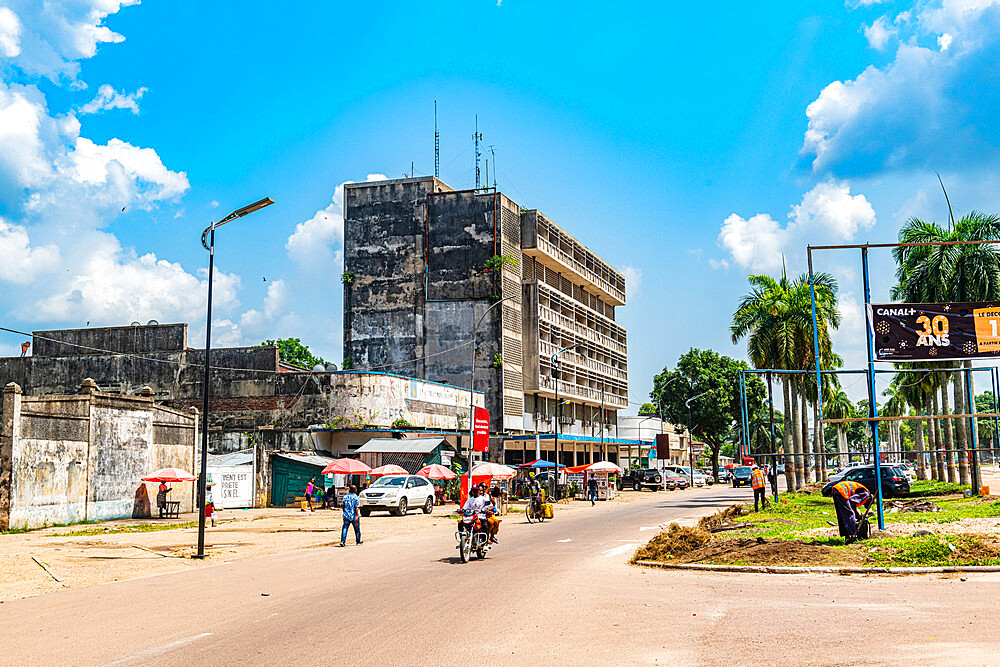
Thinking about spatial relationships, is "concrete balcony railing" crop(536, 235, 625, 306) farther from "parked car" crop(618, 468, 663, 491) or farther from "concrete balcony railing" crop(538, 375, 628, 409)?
"parked car" crop(618, 468, 663, 491)

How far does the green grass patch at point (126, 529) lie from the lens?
2648 centimetres

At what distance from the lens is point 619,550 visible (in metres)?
A: 20.2

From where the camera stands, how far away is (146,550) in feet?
71.7

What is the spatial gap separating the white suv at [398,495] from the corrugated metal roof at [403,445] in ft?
25.8

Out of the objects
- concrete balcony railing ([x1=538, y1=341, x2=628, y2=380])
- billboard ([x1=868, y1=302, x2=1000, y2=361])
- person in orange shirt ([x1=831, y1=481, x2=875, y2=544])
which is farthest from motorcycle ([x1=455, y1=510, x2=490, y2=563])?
concrete balcony railing ([x1=538, y1=341, x2=628, y2=380])

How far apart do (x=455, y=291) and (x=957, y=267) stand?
1514 inches

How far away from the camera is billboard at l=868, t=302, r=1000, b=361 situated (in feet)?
68.3

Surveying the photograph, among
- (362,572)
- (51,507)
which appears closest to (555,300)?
(51,507)

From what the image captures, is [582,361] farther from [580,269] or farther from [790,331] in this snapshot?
[790,331]

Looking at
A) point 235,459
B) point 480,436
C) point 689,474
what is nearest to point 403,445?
point 480,436

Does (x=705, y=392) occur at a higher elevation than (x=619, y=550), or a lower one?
higher

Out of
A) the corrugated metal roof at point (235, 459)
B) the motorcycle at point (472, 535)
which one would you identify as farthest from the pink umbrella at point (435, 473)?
the motorcycle at point (472, 535)

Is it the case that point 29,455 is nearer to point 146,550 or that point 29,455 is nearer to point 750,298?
point 146,550

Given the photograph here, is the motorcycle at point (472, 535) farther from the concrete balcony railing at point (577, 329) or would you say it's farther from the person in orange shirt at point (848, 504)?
the concrete balcony railing at point (577, 329)
